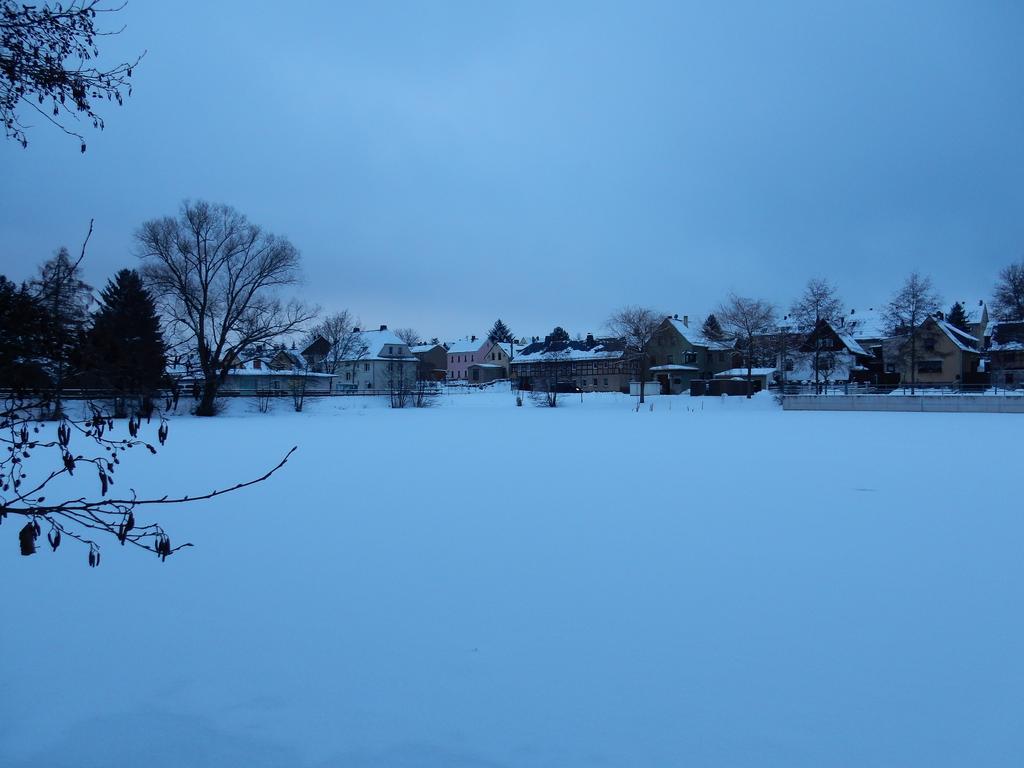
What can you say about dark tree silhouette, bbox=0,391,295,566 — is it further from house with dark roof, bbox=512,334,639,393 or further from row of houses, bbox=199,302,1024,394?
house with dark roof, bbox=512,334,639,393

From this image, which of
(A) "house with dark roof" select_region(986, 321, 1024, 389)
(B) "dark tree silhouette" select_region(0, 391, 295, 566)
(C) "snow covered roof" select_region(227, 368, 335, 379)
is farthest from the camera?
(A) "house with dark roof" select_region(986, 321, 1024, 389)

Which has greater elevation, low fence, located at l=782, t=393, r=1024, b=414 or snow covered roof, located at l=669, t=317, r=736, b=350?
snow covered roof, located at l=669, t=317, r=736, b=350

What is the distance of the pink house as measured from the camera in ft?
358

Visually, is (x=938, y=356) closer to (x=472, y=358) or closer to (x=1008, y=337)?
(x=1008, y=337)

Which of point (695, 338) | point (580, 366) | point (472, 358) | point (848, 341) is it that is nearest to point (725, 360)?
point (695, 338)

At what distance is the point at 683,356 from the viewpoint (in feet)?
256

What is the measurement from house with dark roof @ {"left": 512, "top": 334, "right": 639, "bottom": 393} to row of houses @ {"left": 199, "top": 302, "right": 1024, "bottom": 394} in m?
0.13

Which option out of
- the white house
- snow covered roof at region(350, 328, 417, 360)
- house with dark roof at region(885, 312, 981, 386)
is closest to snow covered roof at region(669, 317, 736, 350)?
house with dark roof at region(885, 312, 981, 386)

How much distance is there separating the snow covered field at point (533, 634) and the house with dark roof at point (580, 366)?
5843cm

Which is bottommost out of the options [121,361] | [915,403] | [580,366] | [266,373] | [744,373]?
[915,403]

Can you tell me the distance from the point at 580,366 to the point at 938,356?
3771 centimetres

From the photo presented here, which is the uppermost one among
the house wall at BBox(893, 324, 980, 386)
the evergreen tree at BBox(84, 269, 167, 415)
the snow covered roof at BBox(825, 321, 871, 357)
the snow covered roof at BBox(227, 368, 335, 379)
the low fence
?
the snow covered roof at BBox(825, 321, 871, 357)

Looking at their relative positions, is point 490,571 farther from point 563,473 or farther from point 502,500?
point 563,473

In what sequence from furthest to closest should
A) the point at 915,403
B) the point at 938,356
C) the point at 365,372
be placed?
the point at 365,372 < the point at 938,356 < the point at 915,403
